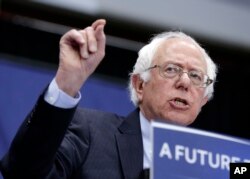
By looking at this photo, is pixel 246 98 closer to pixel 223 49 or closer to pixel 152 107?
pixel 223 49

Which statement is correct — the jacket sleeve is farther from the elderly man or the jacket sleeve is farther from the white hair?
the white hair

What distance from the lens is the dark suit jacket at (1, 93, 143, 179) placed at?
1.59 metres

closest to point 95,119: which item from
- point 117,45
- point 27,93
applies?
point 27,93

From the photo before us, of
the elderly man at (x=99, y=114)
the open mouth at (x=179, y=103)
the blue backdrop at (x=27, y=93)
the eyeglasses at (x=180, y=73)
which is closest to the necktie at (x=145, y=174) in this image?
the elderly man at (x=99, y=114)

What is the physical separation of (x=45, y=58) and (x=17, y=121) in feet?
1.42

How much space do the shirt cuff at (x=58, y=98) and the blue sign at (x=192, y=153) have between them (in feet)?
0.96

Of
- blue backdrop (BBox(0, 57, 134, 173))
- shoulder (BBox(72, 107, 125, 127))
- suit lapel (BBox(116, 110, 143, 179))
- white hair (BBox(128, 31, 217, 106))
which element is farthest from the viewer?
blue backdrop (BBox(0, 57, 134, 173))

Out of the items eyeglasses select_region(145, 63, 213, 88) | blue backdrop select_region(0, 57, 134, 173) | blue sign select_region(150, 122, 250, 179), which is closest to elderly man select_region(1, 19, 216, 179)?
eyeglasses select_region(145, 63, 213, 88)

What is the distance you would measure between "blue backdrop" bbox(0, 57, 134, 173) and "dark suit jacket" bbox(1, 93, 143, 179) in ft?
2.67

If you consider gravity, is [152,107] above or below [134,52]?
above

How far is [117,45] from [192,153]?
2.12 metres

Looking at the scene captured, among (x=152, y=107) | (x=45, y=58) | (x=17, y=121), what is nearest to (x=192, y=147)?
(x=152, y=107)

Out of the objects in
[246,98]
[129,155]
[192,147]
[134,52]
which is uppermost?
[192,147]

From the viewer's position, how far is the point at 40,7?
338cm
